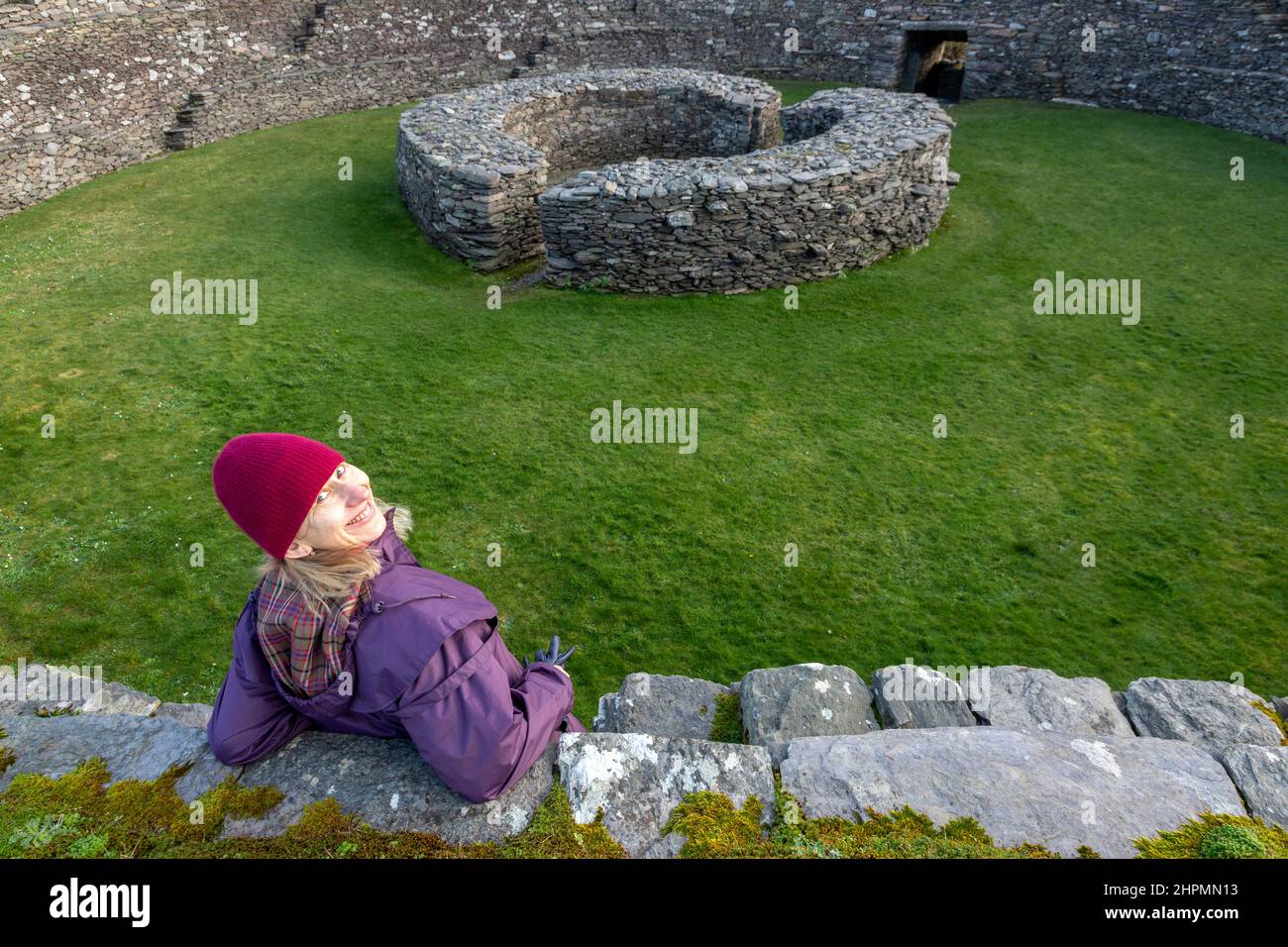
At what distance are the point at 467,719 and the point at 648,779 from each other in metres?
0.83

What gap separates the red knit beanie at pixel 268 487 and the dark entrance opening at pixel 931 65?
69.8 feet

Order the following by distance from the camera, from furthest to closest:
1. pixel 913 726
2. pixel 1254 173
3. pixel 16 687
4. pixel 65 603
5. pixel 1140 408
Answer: pixel 1254 173, pixel 1140 408, pixel 65 603, pixel 16 687, pixel 913 726

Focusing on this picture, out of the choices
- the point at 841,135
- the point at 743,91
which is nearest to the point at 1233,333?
the point at 841,135

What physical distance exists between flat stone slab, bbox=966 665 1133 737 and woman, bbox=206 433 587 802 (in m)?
2.75

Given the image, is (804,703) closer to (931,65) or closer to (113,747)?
(113,747)

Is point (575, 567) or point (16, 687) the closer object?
point (16, 687)

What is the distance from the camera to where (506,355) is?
9.91 m

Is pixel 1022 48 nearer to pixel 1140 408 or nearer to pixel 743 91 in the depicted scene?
pixel 743 91

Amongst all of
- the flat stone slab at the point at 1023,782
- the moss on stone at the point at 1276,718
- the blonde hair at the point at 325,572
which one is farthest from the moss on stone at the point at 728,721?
the moss on stone at the point at 1276,718

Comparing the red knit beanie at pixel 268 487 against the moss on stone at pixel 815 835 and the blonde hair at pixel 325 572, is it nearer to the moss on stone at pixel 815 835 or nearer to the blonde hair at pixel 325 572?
the blonde hair at pixel 325 572

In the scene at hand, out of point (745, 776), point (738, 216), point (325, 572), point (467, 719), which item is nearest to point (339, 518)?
point (325, 572)

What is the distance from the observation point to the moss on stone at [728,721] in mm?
4441

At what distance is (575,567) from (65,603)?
4.17 m

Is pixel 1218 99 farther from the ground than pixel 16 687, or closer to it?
farther from the ground
